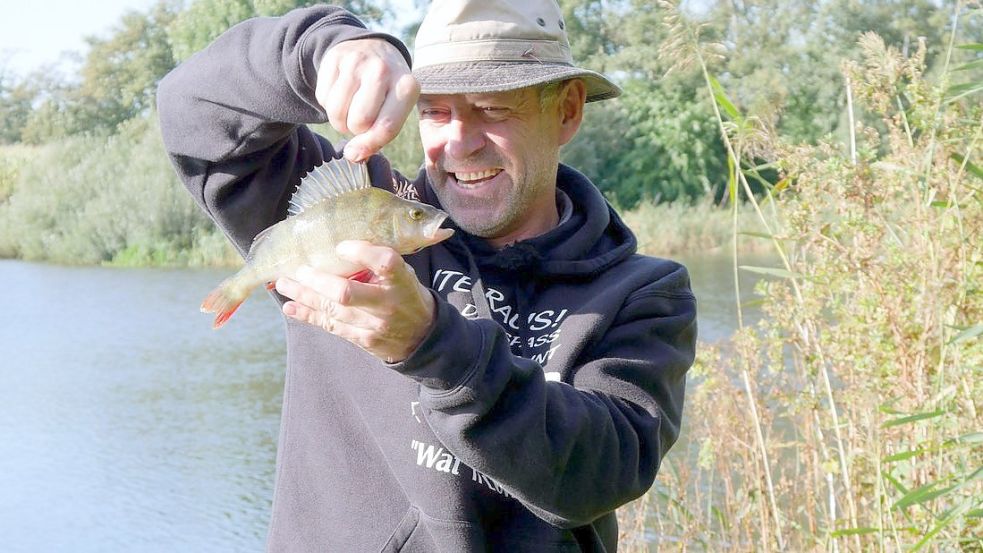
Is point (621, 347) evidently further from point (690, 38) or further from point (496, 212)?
point (690, 38)

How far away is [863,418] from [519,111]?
1897mm

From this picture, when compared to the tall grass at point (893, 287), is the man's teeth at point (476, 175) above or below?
above

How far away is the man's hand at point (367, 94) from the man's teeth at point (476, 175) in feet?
2.29

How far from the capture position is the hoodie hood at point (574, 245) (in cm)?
229

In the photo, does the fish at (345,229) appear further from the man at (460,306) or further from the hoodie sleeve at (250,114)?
the hoodie sleeve at (250,114)

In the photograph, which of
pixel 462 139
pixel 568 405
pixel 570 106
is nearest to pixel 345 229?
pixel 568 405

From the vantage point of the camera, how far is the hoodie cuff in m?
1.53

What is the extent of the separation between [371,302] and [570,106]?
4.71 ft

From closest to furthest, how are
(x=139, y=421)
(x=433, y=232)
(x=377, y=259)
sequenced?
(x=377, y=259)
(x=433, y=232)
(x=139, y=421)

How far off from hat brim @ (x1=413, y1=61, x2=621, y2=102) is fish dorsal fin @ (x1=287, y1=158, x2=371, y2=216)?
480 millimetres

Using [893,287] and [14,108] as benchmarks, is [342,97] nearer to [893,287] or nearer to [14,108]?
[893,287]

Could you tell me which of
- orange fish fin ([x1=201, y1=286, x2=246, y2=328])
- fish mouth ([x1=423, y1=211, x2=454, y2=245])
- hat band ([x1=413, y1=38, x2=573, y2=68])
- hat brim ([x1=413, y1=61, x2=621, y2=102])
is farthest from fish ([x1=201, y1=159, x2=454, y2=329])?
hat band ([x1=413, y1=38, x2=573, y2=68])

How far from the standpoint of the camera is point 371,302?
4.64 feet

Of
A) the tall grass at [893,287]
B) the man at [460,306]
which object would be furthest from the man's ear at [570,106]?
→ the tall grass at [893,287]
